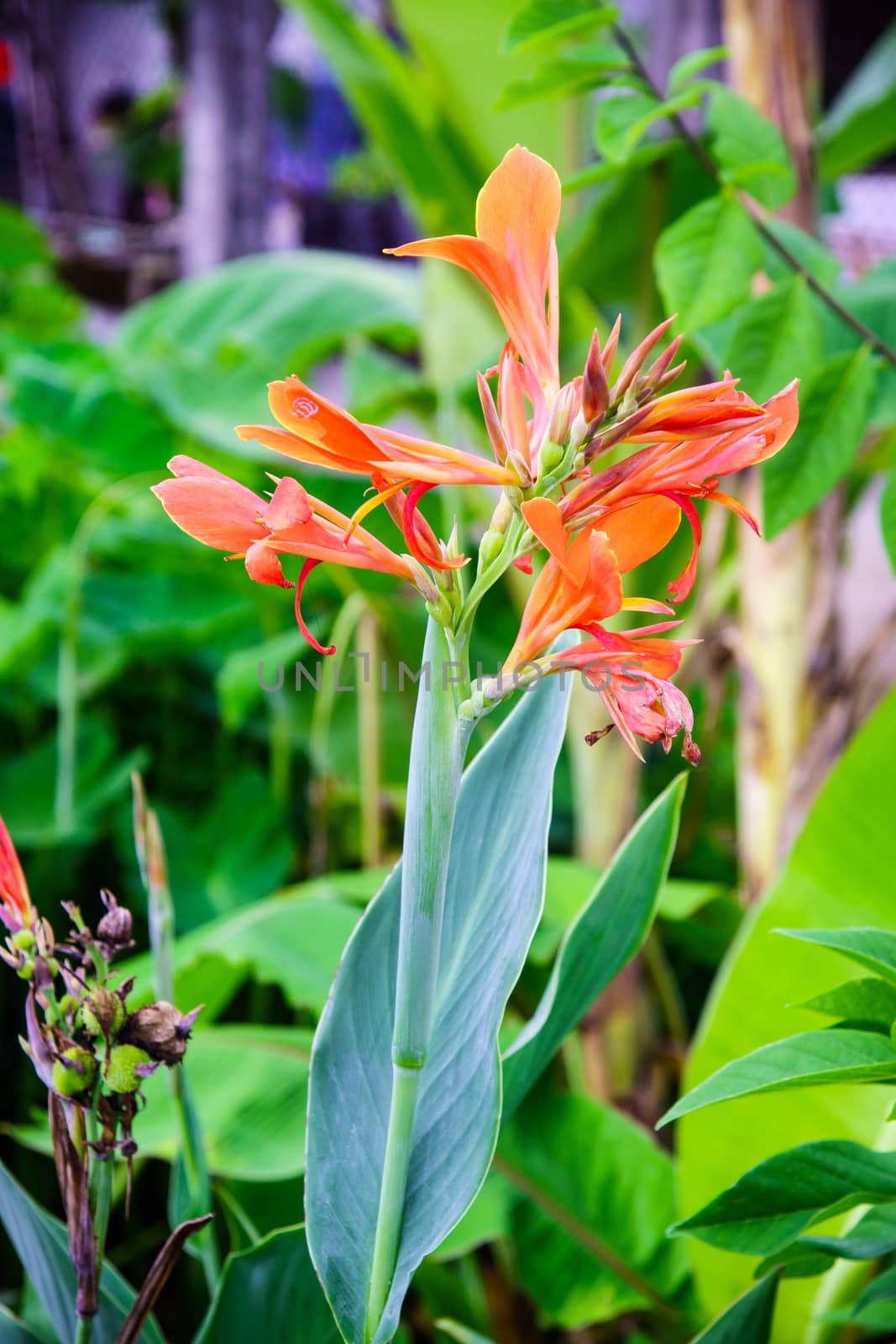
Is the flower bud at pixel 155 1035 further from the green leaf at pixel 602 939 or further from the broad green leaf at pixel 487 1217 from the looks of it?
the broad green leaf at pixel 487 1217

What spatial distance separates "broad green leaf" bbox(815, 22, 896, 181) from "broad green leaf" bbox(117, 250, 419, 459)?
0.46 meters

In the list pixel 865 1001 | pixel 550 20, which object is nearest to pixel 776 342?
pixel 550 20

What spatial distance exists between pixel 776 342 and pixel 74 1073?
38 cm

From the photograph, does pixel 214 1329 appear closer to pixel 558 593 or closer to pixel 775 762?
pixel 558 593

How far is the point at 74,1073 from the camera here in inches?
11.0

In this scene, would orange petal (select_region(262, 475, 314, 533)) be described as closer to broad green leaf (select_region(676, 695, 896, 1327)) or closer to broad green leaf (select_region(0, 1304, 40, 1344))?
broad green leaf (select_region(0, 1304, 40, 1344))

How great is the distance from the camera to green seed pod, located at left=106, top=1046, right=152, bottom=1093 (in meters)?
0.27

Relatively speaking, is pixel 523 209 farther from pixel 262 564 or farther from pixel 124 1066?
pixel 124 1066

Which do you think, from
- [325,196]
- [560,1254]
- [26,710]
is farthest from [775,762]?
[325,196]

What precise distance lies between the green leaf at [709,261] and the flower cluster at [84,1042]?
31 centimetres

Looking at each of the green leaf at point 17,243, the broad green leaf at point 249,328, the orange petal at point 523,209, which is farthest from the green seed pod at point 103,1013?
the green leaf at point 17,243

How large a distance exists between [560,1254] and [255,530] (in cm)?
54

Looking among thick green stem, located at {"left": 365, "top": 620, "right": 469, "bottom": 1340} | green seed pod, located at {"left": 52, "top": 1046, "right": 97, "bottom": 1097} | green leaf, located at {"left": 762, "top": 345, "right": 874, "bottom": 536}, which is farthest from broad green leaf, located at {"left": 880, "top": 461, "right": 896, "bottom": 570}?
green seed pod, located at {"left": 52, "top": 1046, "right": 97, "bottom": 1097}

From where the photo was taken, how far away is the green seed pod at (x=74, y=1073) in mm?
278
